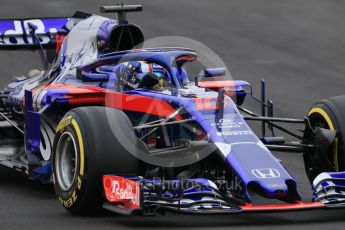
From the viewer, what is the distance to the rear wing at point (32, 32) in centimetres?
1384

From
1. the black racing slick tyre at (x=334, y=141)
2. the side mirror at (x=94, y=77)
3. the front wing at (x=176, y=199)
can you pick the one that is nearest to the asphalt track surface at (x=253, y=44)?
the black racing slick tyre at (x=334, y=141)

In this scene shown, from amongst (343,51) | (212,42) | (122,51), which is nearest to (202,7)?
(212,42)

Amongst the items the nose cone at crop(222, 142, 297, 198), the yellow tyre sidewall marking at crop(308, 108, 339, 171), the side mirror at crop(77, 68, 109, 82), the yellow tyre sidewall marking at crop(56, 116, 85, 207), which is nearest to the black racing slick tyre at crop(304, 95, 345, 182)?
the yellow tyre sidewall marking at crop(308, 108, 339, 171)

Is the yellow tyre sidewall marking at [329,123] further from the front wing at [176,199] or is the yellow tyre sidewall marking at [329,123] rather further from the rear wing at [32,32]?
the rear wing at [32,32]

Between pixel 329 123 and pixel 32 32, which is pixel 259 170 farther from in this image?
pixel 32 32

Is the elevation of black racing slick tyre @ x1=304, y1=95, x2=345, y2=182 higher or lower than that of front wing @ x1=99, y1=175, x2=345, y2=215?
higher

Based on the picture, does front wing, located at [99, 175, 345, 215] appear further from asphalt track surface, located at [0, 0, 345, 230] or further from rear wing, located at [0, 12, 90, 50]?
rear wing, located at [0, 12, 90, 50]

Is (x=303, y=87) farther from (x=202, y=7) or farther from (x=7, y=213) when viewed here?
(x=7, y=213)

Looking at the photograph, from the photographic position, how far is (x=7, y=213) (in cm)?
1053

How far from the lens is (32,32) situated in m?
14.0

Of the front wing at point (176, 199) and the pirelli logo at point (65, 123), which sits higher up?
the pirelli logo at point (65, 123)

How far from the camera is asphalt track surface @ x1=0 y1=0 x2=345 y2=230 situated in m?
12.4

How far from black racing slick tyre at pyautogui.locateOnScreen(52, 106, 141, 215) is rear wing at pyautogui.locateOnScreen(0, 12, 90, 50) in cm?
369

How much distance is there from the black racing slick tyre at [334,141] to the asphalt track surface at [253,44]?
1.97 feet
